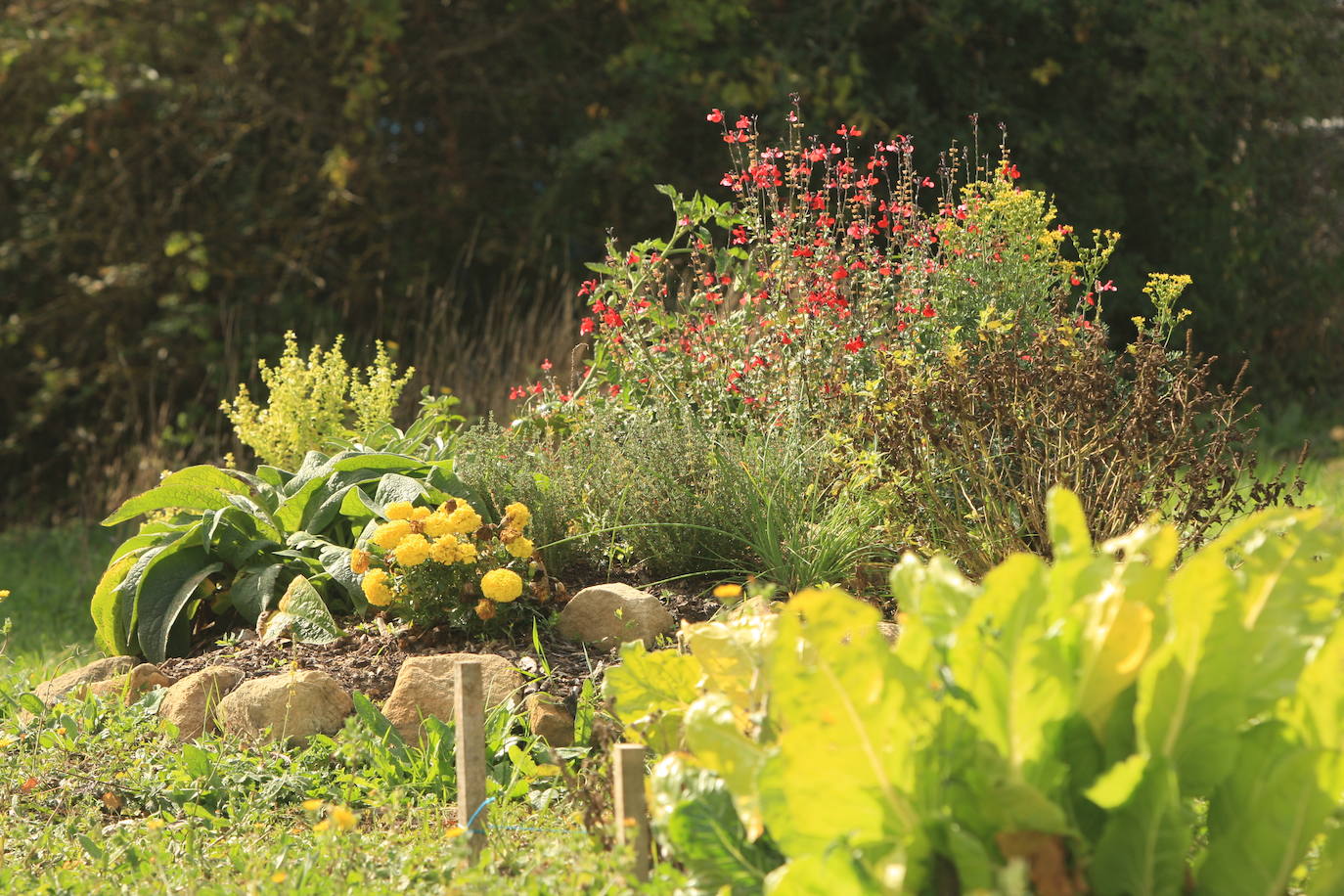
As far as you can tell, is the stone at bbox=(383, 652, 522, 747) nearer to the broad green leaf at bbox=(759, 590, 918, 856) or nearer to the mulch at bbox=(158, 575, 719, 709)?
the mulch at bbox=(158, 575, 719, 709)

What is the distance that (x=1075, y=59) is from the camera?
8.67 meters

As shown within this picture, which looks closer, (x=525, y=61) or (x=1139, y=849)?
(x=1139, y=849)

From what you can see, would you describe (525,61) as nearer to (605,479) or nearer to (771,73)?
(771,73)

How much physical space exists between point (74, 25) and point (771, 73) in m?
4.41

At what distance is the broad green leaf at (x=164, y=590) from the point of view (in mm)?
3734

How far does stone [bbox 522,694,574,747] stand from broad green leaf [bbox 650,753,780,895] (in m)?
0.97

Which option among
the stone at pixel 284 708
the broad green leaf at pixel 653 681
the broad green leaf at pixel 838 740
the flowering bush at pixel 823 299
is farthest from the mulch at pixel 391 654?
the broad green leaf at pixel 838 740

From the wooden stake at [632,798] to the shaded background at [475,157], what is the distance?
20.5 ft

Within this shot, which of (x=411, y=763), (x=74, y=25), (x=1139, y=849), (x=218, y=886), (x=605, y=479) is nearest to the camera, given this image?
(x=1139, y=849)

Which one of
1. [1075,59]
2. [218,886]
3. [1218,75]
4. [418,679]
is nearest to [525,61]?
[1075,59]

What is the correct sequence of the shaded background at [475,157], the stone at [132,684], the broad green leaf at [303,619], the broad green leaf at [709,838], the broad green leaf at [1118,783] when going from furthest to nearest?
the shaded background at [475,157]
the broad green leaf at [303,619]
the stone at [132,684]
the broad green leaf at [709,838]
the broad green leaf at [1118,783]

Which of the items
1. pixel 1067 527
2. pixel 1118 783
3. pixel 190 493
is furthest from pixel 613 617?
pixel 1118 783

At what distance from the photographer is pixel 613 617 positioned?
3299 mm

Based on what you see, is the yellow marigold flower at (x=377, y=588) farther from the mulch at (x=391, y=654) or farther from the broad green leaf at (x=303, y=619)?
the broad green leaf at (x=303, y=619)
